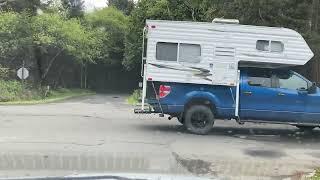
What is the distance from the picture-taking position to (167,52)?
1563 centimetres

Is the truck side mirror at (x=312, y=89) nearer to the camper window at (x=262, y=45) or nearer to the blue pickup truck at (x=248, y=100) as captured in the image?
the blue pickup truck at (x=248, y=100)

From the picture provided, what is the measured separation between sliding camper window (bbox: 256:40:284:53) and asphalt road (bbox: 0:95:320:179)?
236 centimetres

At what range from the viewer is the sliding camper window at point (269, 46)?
15641mm

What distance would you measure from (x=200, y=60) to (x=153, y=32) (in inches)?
56.7

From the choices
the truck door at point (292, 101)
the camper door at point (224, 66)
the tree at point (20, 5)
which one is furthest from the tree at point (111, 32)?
the truck door at point (292, 101)

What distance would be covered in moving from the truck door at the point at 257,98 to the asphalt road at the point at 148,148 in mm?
636

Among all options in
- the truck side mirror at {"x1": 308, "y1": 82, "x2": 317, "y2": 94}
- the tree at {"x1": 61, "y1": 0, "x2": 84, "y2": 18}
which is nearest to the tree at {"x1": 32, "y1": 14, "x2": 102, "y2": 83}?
the tree at {"x1": 61, "y1": 0, "x2": 84, "y2": 18}

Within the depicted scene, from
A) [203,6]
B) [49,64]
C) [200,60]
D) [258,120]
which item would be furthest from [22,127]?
[49,64]

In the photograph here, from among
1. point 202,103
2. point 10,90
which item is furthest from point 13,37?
point 202,103

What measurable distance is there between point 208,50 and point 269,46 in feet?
5.28

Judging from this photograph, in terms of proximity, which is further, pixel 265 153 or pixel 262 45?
pixel 262 45

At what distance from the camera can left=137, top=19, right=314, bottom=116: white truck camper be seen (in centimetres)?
1559

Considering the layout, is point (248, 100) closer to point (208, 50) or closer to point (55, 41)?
point (208, 50)

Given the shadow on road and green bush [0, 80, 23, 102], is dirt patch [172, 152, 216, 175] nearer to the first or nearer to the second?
the shadow on road
